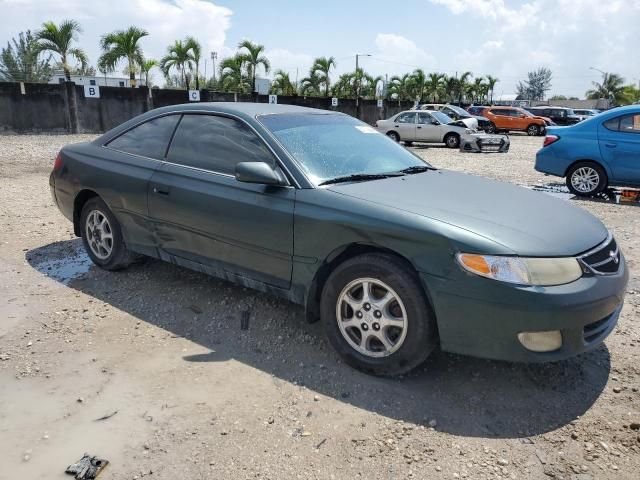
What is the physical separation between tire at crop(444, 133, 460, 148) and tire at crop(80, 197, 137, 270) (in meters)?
18.0

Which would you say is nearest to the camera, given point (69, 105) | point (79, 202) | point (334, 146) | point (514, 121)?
point (334, 146)

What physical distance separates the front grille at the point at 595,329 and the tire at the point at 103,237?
366 centimetres

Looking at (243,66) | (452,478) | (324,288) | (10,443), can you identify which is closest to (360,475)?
(452,478)

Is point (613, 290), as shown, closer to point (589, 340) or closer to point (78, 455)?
point (589, 340)

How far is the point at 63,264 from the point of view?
17.2 feet

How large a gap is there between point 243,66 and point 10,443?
33.1 metres

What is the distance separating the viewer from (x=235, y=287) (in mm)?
4590

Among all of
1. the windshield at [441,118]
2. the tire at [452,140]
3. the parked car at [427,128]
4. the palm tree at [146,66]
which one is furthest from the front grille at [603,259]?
the palm tree at [146,66]

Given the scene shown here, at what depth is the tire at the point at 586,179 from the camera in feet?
30.5

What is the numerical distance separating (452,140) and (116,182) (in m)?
18.4

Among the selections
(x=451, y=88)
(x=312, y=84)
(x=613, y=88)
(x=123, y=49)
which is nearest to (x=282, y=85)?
(x=312, y=84)

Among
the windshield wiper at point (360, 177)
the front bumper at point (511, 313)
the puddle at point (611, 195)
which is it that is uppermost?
the windshield wiper at point (360, 177)

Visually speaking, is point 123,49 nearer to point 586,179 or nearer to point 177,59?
point 177,59

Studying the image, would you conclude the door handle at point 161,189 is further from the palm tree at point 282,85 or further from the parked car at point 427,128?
the palm tree at point 282,85
